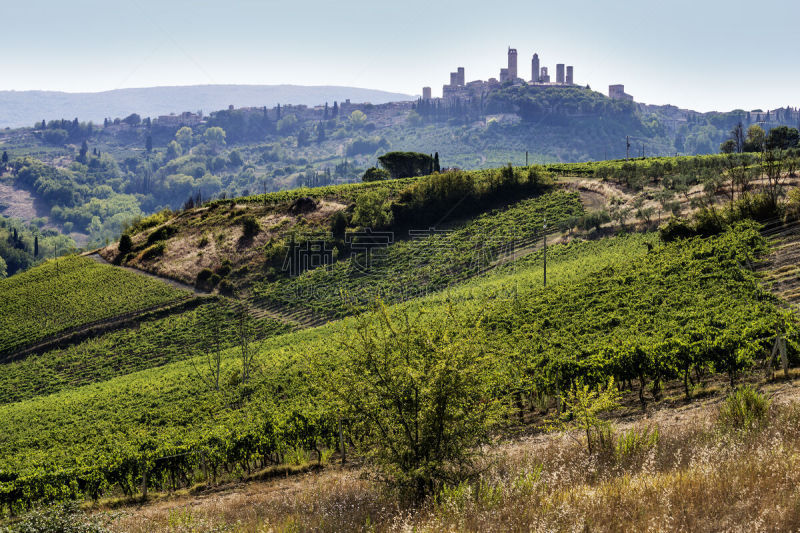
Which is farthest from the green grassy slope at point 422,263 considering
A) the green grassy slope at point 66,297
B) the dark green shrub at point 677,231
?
the dark green shrub at point 677,231

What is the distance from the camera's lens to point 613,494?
10.5 meters

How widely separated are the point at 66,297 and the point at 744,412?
85.0 m

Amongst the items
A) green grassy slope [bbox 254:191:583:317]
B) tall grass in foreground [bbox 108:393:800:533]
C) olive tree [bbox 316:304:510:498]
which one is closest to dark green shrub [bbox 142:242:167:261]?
green grassy slope [bbox 254:191:583:317]

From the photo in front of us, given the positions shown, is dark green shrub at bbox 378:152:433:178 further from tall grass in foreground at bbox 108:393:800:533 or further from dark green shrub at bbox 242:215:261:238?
tall grass in foreground at bbox 108:393:800:533

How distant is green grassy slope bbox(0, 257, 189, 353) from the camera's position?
7019cm

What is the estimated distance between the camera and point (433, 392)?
43.6 feet

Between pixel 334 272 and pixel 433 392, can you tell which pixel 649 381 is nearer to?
pixel 433 392

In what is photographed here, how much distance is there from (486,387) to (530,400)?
9.64m

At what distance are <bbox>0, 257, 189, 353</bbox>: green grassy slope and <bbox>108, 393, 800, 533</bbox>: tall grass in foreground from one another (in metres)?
64.8

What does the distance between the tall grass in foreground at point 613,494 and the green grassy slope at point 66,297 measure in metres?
64.8

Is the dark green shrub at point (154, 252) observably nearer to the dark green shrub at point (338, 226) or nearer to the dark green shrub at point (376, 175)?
the dark green shrub at point (338, 226)

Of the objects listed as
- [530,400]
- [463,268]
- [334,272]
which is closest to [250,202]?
[334,272]

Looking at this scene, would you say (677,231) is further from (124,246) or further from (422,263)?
(124,246)

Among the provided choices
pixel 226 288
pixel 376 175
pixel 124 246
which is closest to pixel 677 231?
pixel 226 288
